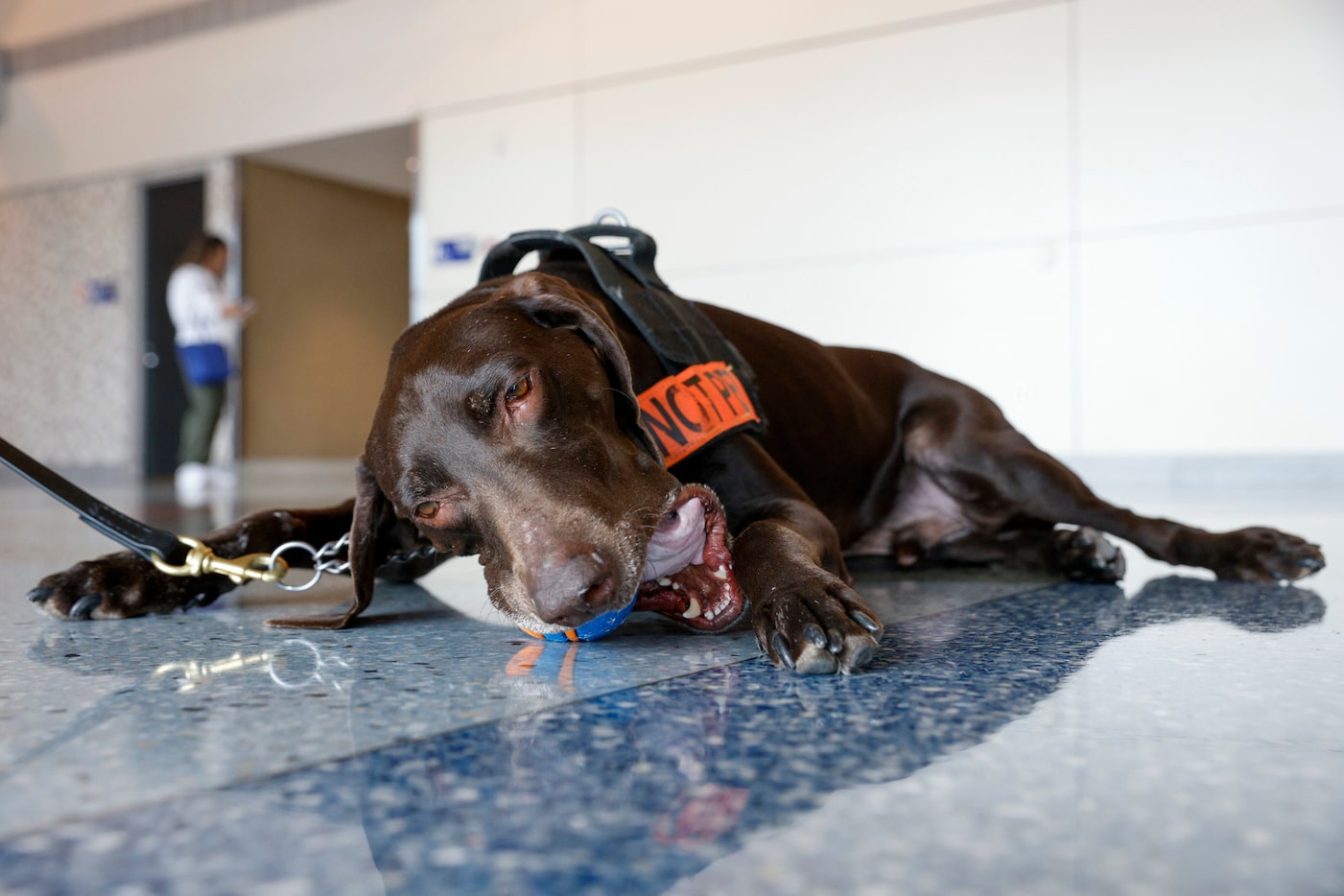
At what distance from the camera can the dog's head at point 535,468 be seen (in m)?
1.62

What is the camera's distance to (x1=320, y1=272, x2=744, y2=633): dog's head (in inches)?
63.9

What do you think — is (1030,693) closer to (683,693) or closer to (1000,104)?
(683,693)

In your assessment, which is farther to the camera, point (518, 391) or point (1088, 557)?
point (1088, 557)

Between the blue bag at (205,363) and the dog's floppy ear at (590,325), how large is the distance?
10061 millimetres

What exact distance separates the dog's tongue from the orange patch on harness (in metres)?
0.16

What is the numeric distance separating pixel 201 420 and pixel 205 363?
60 centimetres

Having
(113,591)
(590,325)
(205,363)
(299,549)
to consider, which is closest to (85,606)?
(113,591)

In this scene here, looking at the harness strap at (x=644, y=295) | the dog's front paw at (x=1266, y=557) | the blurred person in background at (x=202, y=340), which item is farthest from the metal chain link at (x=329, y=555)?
the blurred person in background at (x=202, y=340)

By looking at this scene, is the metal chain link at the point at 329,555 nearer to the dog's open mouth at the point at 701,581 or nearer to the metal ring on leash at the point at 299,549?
the metal ring on leash at the point at 299,549

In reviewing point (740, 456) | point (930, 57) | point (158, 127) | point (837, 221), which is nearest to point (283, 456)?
point (158, 127)

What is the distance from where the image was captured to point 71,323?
14406 millimetres

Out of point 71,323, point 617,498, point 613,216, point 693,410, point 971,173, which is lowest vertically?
point 617,498

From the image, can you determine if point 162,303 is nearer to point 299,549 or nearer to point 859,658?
point 299,549

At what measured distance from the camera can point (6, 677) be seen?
1.52 metres
